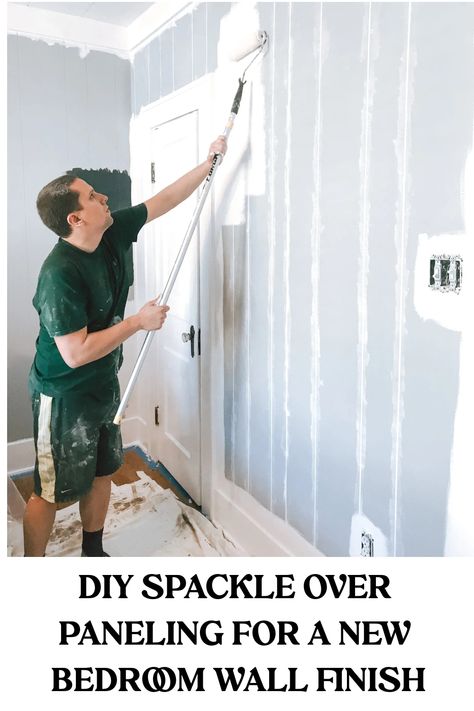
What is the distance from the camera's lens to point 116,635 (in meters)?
0.94

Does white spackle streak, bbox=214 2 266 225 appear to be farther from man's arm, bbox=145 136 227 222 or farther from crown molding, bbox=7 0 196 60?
crown molding, bbox=7 0 196 60

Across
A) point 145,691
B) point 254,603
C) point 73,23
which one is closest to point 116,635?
point 145,691

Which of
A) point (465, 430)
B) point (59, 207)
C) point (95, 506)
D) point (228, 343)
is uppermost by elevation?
point (59, 207)

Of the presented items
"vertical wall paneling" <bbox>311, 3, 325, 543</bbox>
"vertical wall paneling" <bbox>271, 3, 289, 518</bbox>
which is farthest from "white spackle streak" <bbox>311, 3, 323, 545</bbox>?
"vertical wall paneling" <bbox>271, 3, 289, 518</bbox>

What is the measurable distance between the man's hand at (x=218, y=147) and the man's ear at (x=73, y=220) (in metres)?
0.41

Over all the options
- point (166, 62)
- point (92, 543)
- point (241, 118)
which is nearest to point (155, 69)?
point (166, 62)

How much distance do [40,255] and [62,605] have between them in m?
0.86

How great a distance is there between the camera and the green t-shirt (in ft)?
3.92

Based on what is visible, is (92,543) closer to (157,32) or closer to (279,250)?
(279,250)

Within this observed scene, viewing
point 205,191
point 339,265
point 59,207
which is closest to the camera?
point 339,265

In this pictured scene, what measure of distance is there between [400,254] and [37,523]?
1.16m

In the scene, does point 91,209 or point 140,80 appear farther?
point 140,80

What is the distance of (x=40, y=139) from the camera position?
1491 mm

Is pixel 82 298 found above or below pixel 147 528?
above
